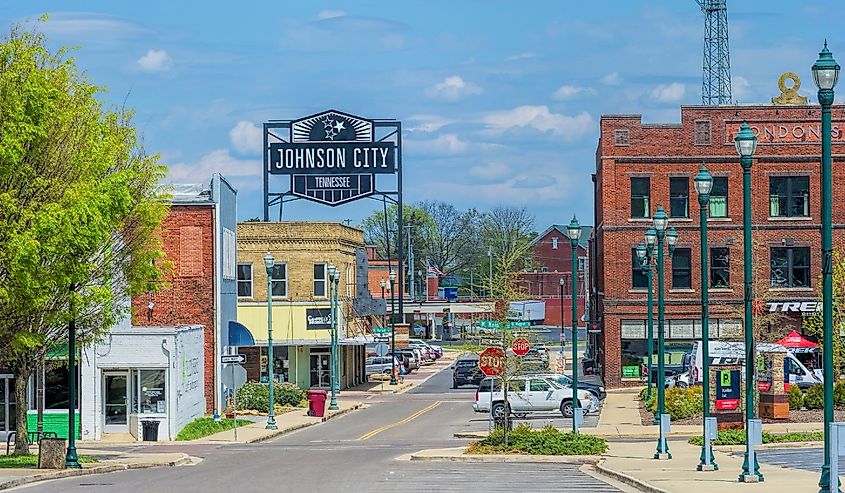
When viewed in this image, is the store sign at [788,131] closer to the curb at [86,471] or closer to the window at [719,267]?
the window at [719,267]

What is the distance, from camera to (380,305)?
259ft

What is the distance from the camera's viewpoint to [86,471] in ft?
98.0

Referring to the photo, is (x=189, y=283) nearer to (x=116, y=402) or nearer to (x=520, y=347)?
(x=116, y=402)

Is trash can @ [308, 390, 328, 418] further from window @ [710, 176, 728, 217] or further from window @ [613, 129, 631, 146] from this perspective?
window @ [710, 176, 728, 217]

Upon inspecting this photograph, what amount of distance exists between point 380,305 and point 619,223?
19461mm

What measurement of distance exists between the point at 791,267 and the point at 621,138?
10.3 meters

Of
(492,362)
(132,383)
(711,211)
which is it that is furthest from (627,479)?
(711,211)

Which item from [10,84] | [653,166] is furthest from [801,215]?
[10,84]

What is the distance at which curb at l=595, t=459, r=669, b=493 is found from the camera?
2283 centimetres

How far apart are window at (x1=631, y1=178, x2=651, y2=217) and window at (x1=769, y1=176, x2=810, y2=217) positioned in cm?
577

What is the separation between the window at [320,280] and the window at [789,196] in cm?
2193

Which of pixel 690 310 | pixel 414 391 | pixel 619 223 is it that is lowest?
pixel 414 391

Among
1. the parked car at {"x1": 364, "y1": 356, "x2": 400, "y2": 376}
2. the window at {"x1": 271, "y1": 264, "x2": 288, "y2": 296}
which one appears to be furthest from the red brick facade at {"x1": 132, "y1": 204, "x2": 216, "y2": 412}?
the parked car at {"x1": 364, "y1": 356, "x2": 400, "y2": 376}

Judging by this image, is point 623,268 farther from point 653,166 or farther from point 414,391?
point 414,391
